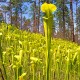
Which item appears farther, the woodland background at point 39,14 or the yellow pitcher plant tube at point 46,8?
the woodland background at point 39,14

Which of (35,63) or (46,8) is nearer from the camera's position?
(46,8)

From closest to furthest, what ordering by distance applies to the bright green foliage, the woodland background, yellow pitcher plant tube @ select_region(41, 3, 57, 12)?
yellow pitcher plant tube @ select_region(41, 3, 57, 12), the bright green foliage, the woodland background

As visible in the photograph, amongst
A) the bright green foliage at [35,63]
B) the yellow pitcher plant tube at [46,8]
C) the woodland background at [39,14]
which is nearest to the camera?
the yellow pitcher plant tube at [46,8]

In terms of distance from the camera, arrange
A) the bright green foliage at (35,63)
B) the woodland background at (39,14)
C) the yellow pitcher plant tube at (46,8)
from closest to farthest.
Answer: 1. the yellow pitcher plant tube at (46,8)
2. the bright green foliage at (35,63)
3. the woodland background at (39,14)

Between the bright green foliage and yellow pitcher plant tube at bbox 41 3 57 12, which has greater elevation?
yellow pitcher plant tube at bbox 41 3 57 12

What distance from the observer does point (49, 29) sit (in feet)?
3.14

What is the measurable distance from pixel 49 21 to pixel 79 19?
4844 centimetres

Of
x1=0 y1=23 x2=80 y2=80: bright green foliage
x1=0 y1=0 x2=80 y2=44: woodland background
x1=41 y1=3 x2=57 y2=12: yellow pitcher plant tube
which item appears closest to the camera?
x1=41 y1=3 x2=57 y2=12: yellow pitcher plant tube

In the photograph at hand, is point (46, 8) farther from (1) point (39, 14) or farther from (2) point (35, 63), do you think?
(1) point (39, 14)

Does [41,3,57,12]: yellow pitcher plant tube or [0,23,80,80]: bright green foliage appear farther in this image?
[0,23,80,80]: bright green foliage

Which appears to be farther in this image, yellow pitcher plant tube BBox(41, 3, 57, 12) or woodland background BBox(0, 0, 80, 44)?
woodland background BBox(0, 0, 80, 44)

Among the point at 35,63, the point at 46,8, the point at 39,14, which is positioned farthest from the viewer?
the point at 39,14

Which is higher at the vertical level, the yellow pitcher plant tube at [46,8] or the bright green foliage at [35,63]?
the yellow pitcher plant tube at [46,8]

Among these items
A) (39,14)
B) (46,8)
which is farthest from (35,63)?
(39,14)
